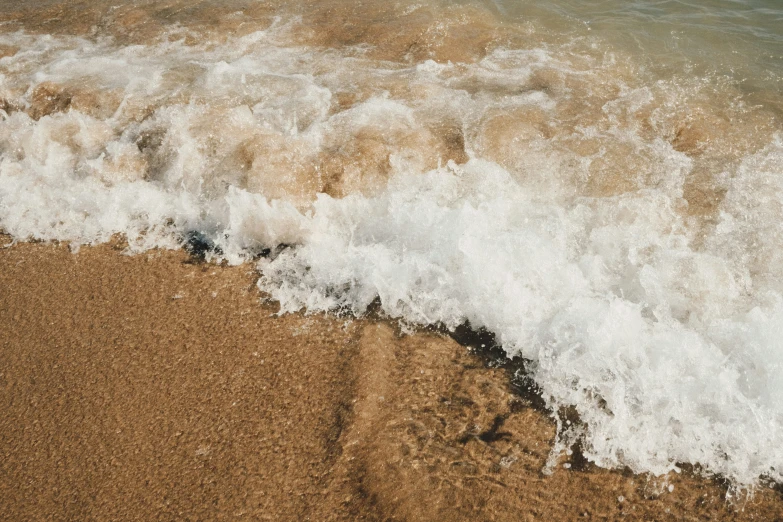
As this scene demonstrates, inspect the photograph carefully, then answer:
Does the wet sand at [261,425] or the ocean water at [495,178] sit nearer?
the wet sand at [261,425]

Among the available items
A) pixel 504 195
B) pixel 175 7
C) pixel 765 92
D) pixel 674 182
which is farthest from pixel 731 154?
pixel 175 7

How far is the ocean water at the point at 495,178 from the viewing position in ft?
8.66

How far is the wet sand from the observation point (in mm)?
2195

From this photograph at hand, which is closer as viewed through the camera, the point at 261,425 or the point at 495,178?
the point at 261,425

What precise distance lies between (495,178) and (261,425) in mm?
2362

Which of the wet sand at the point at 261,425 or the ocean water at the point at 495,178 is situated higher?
the ocean water at the point at 495,178

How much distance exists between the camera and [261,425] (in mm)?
2453

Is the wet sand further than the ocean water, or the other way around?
the ocean water

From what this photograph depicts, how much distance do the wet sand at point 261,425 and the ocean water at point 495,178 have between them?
19 cm

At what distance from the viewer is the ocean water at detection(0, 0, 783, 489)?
8.66 feet

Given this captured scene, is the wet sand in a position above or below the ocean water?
below

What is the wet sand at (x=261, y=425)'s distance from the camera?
7.20ft

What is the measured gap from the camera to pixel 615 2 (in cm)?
645

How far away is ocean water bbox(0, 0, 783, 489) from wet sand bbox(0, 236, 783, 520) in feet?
0.61
